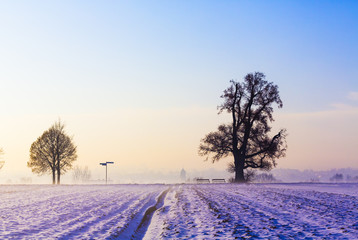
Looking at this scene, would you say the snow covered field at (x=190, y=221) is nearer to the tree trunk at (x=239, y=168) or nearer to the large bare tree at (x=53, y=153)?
the tree trunk at (x=239, y=168)

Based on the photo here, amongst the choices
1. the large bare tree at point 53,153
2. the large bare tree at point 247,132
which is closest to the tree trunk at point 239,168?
the large bare tree at point 247,132

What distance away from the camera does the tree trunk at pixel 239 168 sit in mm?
51750

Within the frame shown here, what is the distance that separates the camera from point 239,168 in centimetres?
5197

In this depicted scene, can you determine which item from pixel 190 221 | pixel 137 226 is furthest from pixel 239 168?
pixel 137 226

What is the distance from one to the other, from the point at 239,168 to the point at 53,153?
3205cm

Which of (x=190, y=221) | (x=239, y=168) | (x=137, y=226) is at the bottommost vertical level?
(x=137, y=226)

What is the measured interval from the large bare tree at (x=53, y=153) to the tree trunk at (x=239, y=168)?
29973 mm

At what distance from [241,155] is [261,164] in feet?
10.2

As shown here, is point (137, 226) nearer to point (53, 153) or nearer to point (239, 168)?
point (239, 168)

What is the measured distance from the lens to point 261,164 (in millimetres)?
52156

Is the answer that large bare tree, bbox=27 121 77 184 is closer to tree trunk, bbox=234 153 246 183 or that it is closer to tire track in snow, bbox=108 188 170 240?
tree trunk, bbox=234 153 246 183

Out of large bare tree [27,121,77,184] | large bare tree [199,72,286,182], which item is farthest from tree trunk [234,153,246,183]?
large bare tree [27,121,77,184]

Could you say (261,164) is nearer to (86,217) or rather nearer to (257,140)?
(257,140)

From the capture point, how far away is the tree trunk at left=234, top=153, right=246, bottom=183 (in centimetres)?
5175
